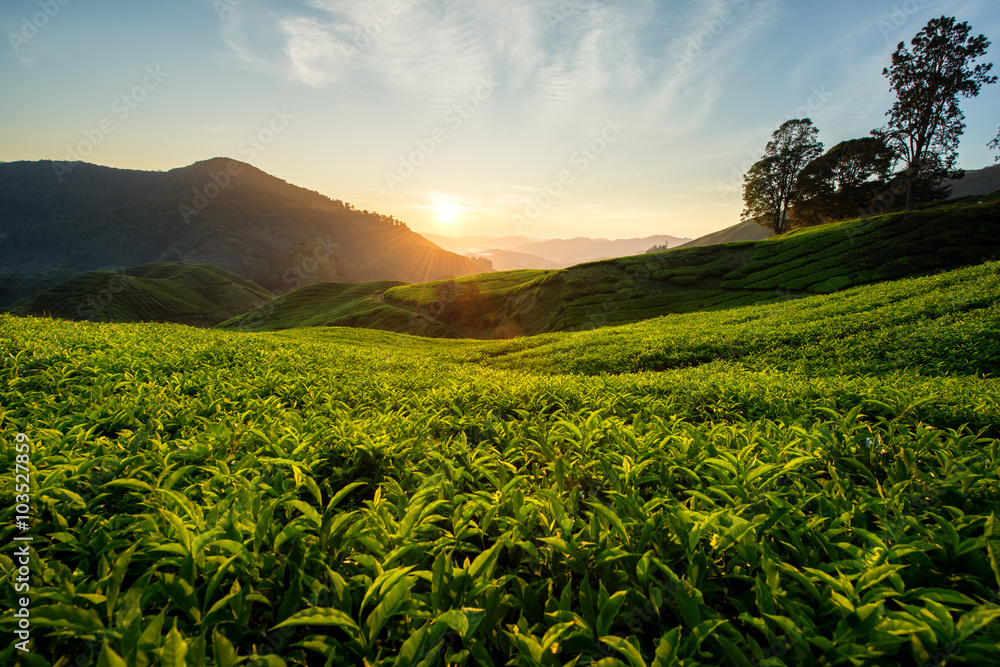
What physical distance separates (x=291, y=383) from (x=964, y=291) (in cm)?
1822

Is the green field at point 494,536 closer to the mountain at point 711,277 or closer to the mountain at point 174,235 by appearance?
the mountain at point 711,277

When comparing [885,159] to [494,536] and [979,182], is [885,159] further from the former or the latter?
[979,182]

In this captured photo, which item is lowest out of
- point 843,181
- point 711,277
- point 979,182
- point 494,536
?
point 494,536

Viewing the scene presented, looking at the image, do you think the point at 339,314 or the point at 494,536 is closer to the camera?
the point at 494,536

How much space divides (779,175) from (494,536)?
207 feet

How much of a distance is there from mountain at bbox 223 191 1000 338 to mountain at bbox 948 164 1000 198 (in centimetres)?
17282

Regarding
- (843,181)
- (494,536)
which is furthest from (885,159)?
(494,536)

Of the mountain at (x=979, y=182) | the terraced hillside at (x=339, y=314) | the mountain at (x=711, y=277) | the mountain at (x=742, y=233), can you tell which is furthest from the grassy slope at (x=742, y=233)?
the terraced hillside at (x=339, y=314)

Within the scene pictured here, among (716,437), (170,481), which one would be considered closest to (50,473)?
(170,481)

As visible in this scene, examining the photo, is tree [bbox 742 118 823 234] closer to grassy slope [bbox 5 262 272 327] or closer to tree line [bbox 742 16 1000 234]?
tree line [bbox 742 16 1000 234]

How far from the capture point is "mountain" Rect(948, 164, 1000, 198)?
14288cm

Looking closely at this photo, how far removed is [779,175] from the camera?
4925 centimetres

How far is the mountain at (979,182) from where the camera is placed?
143m

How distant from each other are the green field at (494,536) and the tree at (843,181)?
191ft
